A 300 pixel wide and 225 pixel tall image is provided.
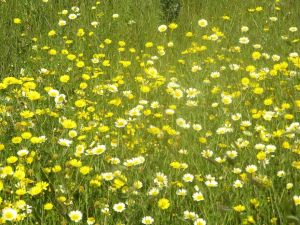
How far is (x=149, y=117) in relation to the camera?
301 cm

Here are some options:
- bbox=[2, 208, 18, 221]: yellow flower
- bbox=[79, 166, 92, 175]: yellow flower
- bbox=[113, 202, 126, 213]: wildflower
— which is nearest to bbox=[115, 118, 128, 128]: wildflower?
bbox=[79, 166, 92, 175]: yellow flower

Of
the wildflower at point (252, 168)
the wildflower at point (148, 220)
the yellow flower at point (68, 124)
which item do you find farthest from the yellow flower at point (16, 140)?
the wildflower at point (252, 168)

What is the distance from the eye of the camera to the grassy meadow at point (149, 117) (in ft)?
6.89

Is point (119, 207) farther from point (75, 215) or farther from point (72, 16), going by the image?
point (72, 16)

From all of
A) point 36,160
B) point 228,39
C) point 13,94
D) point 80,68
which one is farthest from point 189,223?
point 228,39

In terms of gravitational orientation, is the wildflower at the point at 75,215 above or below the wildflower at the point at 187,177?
below

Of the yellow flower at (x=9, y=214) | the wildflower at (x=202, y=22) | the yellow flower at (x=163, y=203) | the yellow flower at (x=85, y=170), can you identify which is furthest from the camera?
the wildflower at (x=202, y=22)

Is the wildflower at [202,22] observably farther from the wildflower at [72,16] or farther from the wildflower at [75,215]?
the wildflower at [75,215]

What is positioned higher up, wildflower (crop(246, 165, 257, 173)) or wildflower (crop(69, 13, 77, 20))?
wildflower (crop(69, 13, 77, 20))

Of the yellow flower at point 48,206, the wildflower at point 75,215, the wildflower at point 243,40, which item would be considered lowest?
the wildflower at point 75,215

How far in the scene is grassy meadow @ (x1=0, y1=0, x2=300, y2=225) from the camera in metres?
2.10

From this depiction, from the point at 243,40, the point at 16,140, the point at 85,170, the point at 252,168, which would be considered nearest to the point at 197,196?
the point at 252,168

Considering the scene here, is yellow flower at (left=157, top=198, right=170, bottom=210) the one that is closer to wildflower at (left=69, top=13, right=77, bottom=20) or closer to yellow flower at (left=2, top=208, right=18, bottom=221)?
yellow flower at (left=2, top=208, right=18, bottom=221)

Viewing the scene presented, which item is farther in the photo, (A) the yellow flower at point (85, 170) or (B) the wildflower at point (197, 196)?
(A) the yellow flower at point (85, 170)
